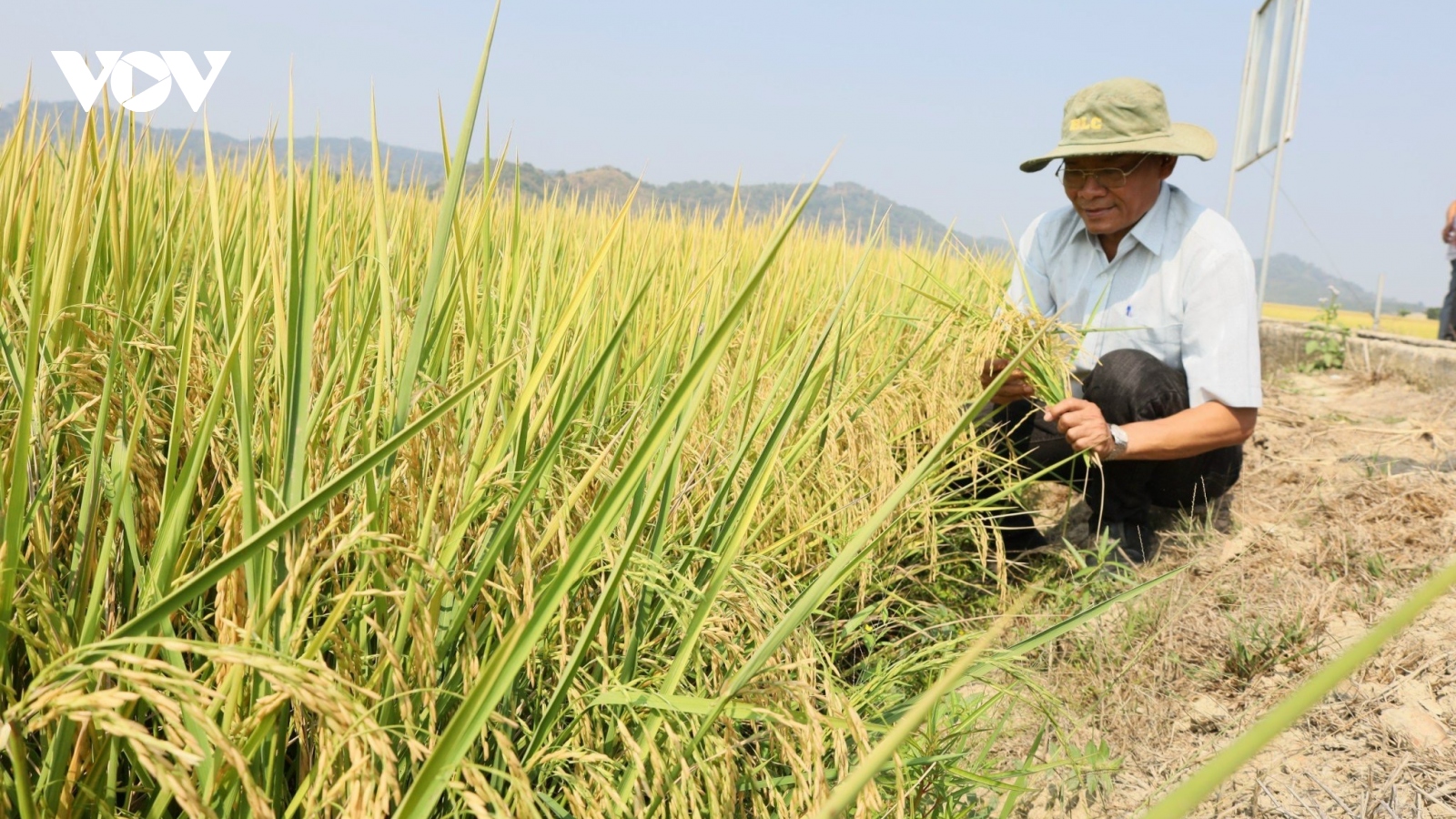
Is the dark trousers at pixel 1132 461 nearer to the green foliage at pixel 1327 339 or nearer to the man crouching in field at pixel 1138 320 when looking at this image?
the man crouching in field at pixel 1138 320

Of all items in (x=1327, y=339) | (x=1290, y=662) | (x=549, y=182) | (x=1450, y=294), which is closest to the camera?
(x=1290, y=662)

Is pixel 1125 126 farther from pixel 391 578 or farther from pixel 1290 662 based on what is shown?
pixel 391 578

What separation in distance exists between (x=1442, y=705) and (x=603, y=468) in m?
1.61

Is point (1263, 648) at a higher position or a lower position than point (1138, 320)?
lower

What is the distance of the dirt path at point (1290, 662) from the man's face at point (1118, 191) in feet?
2.87

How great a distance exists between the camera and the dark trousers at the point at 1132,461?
2.60 metres

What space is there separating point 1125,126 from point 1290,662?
135cm

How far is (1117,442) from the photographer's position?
93.0 inches

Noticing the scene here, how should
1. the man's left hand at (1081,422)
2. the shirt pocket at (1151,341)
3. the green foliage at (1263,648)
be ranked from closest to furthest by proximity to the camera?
1. the green foliage at (1263,648)
2. the man's left hand at (1081,422)
3. the shirt pocket at (1151,341)

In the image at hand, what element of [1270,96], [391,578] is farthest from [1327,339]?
[391,578]

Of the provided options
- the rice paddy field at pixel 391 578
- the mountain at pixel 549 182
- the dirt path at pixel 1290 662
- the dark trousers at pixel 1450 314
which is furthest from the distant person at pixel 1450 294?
the rice paddy field at pixel 391 578

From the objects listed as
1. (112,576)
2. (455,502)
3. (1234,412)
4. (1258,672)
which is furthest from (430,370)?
(1234,412)

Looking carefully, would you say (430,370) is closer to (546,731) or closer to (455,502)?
(455,502)

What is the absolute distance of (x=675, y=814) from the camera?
3.04 feet
